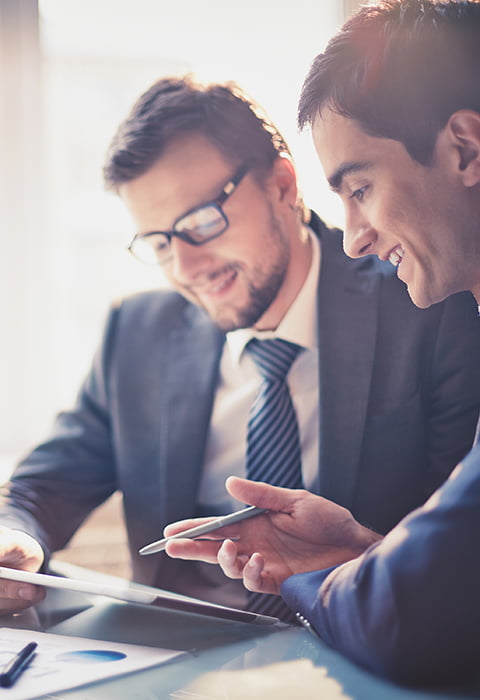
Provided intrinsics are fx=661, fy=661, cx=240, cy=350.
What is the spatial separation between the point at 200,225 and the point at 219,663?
71 cm

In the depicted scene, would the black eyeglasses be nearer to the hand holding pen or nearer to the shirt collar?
the shirt collar

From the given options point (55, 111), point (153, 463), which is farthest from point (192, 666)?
point (55, 111)

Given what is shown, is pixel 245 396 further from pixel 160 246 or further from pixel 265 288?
pixel 160 246

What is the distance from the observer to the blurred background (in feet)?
5.36

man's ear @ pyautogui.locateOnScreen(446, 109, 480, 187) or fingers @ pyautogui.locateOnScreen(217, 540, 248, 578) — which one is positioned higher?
man's ear @ pyautogui.locateOnScreen(446, 109, 480, 187)

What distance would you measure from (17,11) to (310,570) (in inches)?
60.3

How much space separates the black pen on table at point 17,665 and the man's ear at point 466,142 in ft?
2.04

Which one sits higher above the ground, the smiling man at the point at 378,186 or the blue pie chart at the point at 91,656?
the smiling man at the point at 378,186

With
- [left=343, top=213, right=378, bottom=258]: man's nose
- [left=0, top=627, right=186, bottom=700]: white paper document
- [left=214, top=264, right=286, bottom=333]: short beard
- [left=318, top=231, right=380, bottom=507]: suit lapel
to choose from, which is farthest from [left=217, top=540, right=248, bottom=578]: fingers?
[left=214, top=264, right=286, bottom=333]: short beard

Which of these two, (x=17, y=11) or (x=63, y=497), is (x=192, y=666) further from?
(x=17, y=11)

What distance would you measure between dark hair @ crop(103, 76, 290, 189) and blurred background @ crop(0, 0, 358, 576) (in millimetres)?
464

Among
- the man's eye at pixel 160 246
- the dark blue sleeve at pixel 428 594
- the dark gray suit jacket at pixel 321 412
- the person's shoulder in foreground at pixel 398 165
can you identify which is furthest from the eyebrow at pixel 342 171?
the man's eye at pixel 160 246

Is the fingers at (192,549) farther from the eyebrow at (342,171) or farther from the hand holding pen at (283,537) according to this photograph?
the eyebrow at (342,171)

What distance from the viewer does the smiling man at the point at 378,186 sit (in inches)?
26.0
